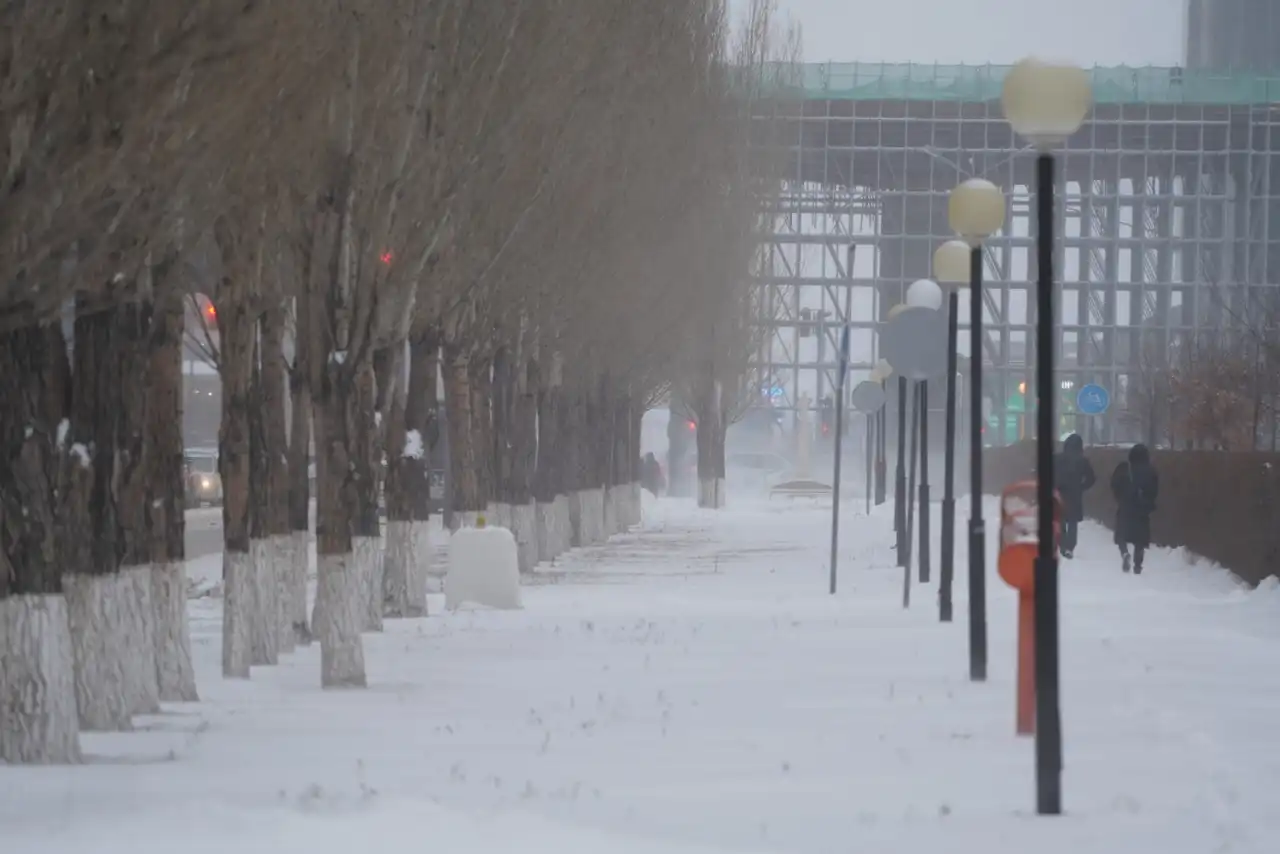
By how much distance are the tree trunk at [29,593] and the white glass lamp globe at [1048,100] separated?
454cm

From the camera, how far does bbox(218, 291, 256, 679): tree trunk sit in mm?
18625

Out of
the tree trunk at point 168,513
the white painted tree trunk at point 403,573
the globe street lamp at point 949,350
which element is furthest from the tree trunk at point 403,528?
the tree trunk at point 168,513

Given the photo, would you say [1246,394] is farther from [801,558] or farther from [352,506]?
[352,506]

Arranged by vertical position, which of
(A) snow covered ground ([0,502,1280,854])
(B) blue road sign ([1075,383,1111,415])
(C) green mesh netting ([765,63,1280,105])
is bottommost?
(A) snow covered ground ([0,502,1280,854])

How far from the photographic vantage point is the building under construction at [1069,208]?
88250mm

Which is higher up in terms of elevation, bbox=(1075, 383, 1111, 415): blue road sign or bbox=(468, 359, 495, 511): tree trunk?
bbox=(1075, 383, 1111, 415): blue road sign

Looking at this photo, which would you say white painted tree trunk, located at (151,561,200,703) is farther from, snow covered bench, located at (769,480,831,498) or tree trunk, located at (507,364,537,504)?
snow covered bench, located at (769,480,831,498)

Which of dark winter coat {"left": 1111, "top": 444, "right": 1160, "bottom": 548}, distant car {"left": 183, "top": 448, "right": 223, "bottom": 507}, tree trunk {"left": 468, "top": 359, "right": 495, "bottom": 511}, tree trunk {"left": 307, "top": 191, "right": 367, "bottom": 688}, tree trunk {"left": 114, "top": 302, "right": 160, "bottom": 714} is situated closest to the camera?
tree trunk {"left": 114, "top": 302, "right": 160, "bottom": 714}

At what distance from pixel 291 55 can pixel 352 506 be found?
5.13 metres

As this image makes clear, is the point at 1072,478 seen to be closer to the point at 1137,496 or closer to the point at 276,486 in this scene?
the point at 1137,496

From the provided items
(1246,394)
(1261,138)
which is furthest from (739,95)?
(1261,138)

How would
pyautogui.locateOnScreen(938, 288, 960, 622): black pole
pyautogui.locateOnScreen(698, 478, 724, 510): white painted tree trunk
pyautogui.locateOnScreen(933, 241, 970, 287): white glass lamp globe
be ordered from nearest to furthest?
pyautogui.locateOnScreen(933, 241, 970, 287): white glass lamp globe
pyautogui.locateOnScreen(938, 288, 960, 622): black pole
pyautogui.locateOnScreen(698, 478, 724, 510): white painted tree trunk

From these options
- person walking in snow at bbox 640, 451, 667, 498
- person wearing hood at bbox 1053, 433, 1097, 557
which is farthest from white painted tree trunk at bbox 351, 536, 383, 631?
person walking in snow at bbox 640, 451, 667, 498

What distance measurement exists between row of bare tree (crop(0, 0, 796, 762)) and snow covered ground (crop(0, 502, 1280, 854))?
716 millimetres
